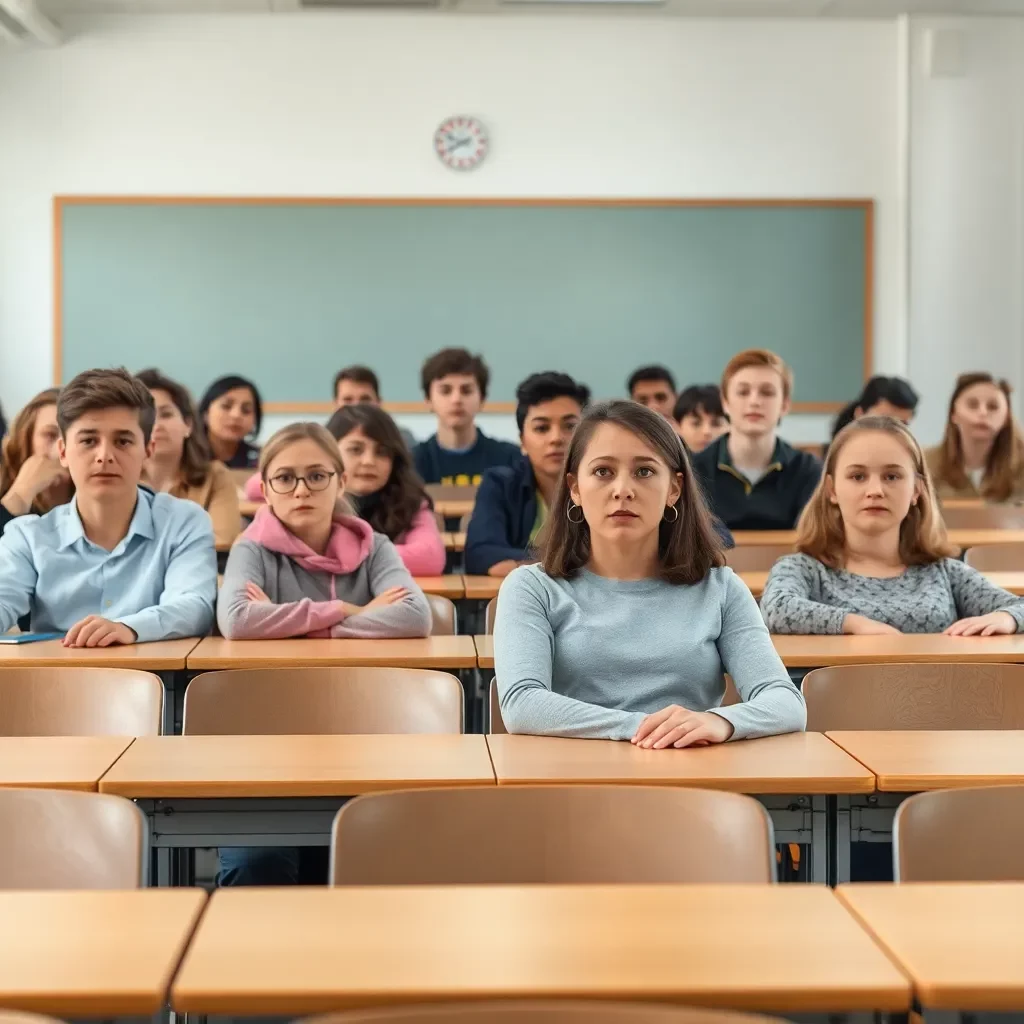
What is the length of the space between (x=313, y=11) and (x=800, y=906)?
6.95 meters

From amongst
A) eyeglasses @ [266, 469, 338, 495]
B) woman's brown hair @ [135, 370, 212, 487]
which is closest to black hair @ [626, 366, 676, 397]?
woman's brown hair @ [135, 370, 212, 487]

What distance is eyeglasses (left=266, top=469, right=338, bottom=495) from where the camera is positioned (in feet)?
10.7

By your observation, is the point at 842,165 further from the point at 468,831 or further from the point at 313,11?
the point at 468,831

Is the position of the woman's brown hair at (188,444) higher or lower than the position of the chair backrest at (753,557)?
higher

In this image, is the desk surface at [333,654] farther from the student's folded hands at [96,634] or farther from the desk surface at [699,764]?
the desk surface at [699,764]

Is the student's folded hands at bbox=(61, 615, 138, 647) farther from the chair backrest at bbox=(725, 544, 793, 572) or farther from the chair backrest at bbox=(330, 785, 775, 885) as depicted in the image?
the chair backrest at bbox=(725, 544, 793, 572)

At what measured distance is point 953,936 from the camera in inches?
49.4

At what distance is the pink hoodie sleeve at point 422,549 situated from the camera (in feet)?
12.8

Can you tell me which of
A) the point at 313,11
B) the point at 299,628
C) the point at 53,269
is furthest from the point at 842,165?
the point at 299,628

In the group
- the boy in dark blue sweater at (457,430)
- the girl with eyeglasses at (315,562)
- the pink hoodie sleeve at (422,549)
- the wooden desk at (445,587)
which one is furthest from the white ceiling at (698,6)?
the girl with eyeglasses at (315,562)

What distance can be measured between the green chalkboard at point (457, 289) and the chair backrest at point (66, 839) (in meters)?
6.15

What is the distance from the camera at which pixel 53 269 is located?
7.47 metres

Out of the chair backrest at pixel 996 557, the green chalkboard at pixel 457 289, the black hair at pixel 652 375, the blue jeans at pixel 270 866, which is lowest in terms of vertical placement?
the blue jeans at pixel 270 866

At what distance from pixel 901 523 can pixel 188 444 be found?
2.53 metres
